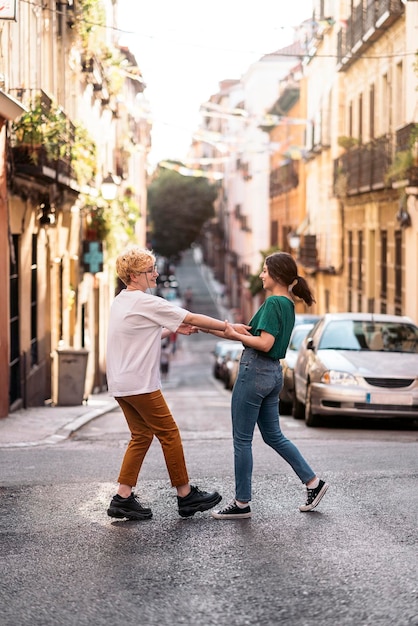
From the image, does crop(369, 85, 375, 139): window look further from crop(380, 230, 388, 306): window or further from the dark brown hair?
the dark brown hair

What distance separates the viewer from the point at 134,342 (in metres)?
7.39

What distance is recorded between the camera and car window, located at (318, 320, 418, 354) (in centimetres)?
1528

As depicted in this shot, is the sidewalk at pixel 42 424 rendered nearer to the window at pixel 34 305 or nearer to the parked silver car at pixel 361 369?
the window at pixel 34 305

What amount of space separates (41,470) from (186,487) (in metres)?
2.46

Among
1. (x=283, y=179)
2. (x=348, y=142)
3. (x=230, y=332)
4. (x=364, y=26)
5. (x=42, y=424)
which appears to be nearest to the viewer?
(x=230, y=332)

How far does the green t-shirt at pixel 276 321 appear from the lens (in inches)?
287

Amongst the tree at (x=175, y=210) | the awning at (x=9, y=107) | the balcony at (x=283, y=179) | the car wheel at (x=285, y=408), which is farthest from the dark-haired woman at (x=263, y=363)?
the tree at (x=175, y=210)

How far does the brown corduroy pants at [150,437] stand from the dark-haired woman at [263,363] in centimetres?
35

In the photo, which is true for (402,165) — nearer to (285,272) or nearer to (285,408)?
(285,408)

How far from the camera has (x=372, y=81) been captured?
3262 cm

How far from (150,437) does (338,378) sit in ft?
23.4

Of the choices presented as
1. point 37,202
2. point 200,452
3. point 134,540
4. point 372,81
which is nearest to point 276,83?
point 372,81

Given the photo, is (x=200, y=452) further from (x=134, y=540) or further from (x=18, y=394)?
(x=18, y=394)

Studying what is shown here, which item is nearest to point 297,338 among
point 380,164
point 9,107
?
point 9,107
